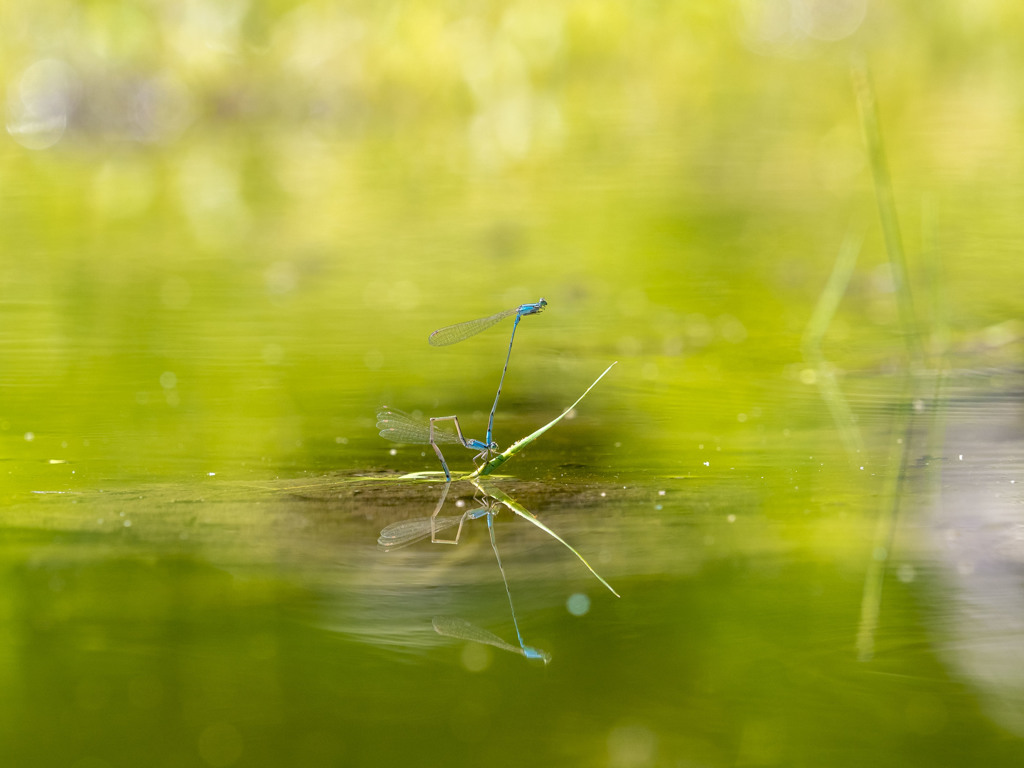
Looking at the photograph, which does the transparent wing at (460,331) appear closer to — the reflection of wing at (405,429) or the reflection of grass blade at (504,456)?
the reflection of wing at (405,429)

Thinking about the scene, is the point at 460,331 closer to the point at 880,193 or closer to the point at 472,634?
the point at 472,634

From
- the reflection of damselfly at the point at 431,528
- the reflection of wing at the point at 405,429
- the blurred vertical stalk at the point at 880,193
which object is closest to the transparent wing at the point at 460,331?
the reflection of wing at the point at 405,429

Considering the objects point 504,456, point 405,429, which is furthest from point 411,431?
point 504,456

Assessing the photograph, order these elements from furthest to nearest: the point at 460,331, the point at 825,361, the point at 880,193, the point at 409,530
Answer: the point at 825,361
the point at 880,193
the point at 460,331
the point at 409,530

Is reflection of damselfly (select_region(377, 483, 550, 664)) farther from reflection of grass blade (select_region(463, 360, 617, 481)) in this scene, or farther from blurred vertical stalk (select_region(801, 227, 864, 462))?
blurred vertical stalk (select_region(801, 227, 864, 462))

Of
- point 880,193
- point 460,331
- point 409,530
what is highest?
point 880,193

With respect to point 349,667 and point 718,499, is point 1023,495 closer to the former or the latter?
point 718,499
